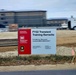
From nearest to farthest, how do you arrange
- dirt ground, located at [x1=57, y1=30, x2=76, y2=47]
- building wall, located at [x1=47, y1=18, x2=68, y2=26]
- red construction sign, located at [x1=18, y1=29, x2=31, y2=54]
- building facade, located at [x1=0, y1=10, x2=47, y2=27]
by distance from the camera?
1. red construction sign, located at [x1=18, y1=29, x2=31, y2=54]
2. dirt ground, located at [x1=57, y1=30, x2=76, y2=47]
3. building facade, located at [x1=0, y1=10, x2=47, y2=27]
4. building wall, located at [x1=47, y1=18, x2=68, y2=26]

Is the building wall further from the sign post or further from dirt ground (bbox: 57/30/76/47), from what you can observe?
the sign post

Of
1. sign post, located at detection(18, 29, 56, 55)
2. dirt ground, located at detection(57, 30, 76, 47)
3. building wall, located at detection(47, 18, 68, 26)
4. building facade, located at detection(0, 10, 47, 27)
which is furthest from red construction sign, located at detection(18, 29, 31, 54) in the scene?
building wall, located at detection(47, 18, 68, 26)

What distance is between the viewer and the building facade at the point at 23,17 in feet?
541

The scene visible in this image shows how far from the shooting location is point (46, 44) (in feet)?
60.2

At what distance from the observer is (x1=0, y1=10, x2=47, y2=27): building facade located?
165000 mm

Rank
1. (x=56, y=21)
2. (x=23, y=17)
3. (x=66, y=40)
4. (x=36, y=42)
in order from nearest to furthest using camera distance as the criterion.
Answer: (x=36, y=42) < (x=66, y=40) < (x=23, y=17) < (x=56, y=21)

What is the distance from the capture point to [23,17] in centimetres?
16812

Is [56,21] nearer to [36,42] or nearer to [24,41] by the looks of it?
[36,42]

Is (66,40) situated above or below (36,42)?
below

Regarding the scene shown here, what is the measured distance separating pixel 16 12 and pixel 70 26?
85860mm

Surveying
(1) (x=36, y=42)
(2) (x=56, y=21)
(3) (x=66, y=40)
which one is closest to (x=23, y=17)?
(2) (x=56, y=21)

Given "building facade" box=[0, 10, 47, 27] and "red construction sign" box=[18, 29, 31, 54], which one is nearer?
"red construction sign" box=[18, 29, 31, 54]

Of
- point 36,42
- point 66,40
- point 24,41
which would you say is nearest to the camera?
point 24,41

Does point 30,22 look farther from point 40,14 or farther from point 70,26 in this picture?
point 70,26
